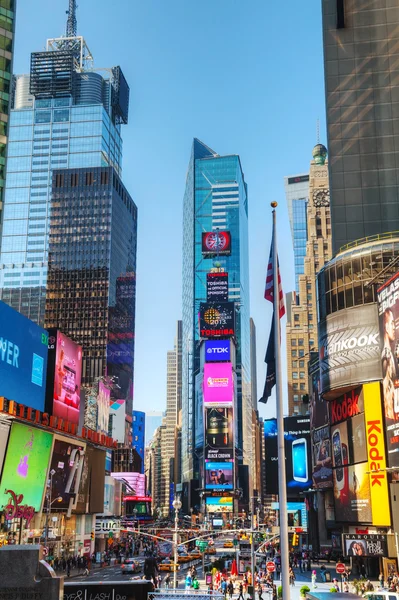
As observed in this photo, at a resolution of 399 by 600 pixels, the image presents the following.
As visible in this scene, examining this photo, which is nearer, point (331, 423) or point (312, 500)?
point (331, 423)

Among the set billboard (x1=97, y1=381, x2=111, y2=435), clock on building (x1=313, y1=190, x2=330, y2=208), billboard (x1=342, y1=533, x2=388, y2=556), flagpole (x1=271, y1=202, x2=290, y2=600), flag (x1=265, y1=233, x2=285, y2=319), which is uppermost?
clock on building (x1=313, y1=190, x2=330, y2=208)

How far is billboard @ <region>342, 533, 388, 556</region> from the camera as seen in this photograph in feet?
181

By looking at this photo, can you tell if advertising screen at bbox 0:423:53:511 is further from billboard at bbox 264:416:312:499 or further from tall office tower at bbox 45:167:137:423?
tall office tower at bbox 45:167:137:423

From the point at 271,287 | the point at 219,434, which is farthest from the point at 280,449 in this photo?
the point at 219,434

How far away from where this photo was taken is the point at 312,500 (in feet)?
335

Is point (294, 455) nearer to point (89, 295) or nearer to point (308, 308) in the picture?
point (308, 308)

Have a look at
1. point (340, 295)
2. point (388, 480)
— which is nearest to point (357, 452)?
point (388, 480)

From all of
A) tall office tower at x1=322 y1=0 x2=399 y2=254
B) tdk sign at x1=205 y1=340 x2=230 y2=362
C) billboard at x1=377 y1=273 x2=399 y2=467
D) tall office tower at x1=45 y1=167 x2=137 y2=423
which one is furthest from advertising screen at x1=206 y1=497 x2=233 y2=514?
billboard at x1=377 y1=273 x2=399 y2=467

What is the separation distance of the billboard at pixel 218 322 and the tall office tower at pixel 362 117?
10612 cm

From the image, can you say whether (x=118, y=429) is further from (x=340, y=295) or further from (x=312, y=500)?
(x=340, y=295)

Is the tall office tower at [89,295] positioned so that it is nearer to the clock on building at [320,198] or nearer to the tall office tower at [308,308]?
the tall office tower at [308,308]

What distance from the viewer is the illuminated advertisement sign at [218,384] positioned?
178 m

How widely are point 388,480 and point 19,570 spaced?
4749cm

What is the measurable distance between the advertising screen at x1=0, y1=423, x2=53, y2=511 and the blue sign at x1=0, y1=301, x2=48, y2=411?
11.2 feet
